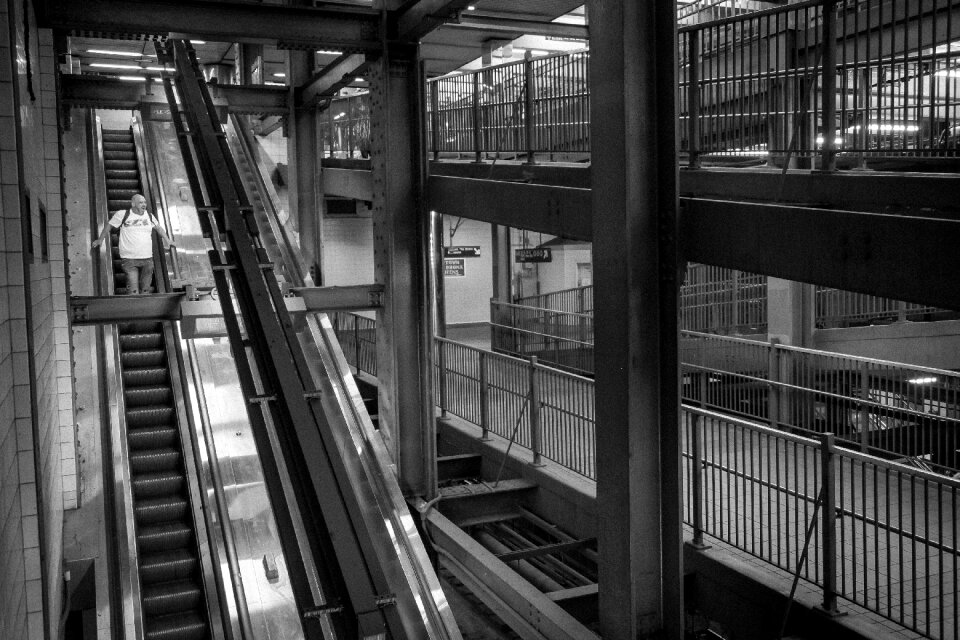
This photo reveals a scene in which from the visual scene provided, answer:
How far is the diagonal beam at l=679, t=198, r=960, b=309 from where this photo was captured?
392cm

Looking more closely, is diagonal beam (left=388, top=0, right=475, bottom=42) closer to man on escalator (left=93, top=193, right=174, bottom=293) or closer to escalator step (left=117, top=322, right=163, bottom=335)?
man on escalator (left=93, top=193, right=174, bottom=293)

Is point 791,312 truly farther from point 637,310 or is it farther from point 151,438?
point 151,438

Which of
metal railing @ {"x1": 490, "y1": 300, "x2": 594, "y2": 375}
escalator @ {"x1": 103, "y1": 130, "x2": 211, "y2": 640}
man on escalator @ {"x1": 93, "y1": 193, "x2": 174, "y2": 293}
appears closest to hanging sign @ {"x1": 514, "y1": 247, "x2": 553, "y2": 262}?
metal railing @ {"x1": 490, "y1": 300, "x2": 594, "y2": 375}

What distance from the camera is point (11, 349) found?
156 inches

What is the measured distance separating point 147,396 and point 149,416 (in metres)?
0.30

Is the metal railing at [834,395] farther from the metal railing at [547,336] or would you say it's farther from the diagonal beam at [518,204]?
the diagonal beam at [518,204]

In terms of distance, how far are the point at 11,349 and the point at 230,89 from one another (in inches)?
319

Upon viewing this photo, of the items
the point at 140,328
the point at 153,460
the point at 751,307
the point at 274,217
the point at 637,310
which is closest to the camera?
the point at 637,310

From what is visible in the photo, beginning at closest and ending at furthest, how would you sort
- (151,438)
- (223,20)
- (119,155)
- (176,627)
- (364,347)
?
1. (176,627)
2. (151,438)
3. (223,20)
4. (119,155)
5. (364,347)

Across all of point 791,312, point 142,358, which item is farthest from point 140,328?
point 791,312

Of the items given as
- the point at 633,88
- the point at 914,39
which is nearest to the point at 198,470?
the point at 633,88

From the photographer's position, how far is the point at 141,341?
30.8 ft

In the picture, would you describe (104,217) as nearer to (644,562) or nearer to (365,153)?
(365,153)

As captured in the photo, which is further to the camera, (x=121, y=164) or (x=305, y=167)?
(x=121, y=164)
